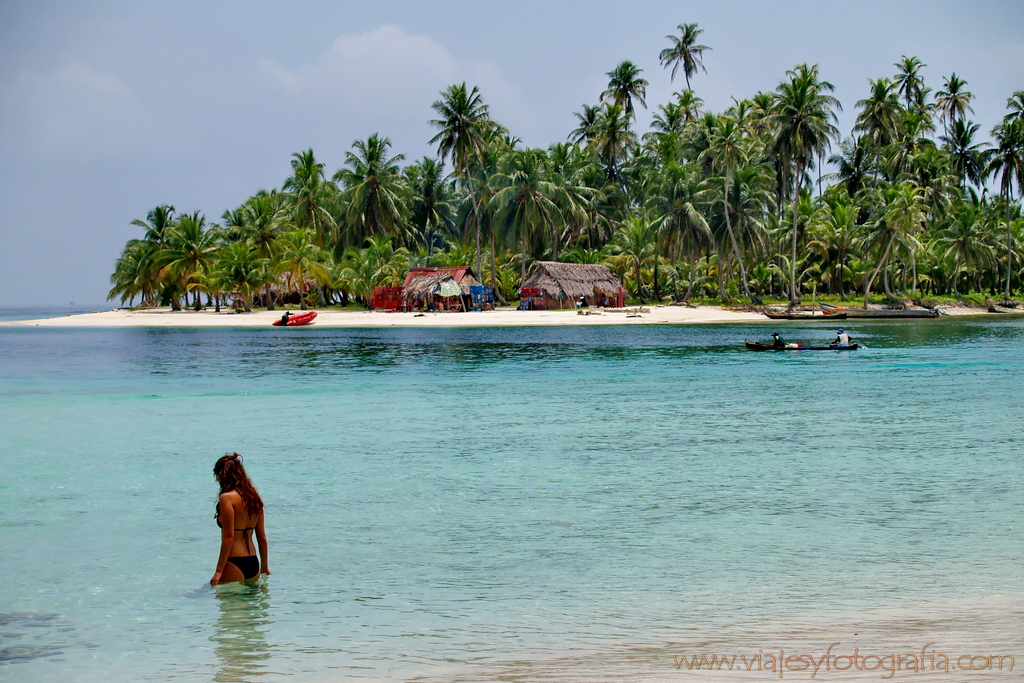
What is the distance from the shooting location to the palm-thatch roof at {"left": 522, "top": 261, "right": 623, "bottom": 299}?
61688 mm

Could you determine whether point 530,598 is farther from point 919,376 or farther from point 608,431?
point 919,376

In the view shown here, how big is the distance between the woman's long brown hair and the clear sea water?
91cm

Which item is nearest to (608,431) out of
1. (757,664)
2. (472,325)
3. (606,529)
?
(606,529)

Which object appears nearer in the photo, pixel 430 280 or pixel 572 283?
pixel 430 280

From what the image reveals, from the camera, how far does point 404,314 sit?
2389 inches

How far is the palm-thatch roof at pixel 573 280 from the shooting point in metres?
61.7

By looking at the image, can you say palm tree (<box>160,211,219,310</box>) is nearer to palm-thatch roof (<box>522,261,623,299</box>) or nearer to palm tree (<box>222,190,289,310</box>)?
palm tree (<box>222,190,289,310</box>)

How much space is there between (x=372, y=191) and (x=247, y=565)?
62988 millimetres

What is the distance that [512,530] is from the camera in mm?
9445

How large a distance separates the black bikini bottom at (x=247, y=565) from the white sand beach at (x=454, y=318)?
44.8 m

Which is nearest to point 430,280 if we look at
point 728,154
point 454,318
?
point 454,318

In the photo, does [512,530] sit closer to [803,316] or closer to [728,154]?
[803,316]

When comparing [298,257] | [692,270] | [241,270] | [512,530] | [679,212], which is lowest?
[512,530]

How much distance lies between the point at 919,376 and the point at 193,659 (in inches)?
956
